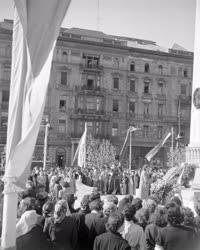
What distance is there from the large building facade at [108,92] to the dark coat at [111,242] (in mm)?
43274

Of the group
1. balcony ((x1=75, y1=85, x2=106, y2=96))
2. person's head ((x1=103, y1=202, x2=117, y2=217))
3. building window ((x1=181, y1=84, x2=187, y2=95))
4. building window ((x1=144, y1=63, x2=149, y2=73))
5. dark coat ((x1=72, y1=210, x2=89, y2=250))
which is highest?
building window ((x1=144, y1=63, x2=149, y2=73))

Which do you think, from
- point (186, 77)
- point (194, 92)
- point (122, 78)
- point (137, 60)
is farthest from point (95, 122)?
point (194, 92)

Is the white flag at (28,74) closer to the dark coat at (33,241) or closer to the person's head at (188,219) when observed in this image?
the dark coat at (33,241)

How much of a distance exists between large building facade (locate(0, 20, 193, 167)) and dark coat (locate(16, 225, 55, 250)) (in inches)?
1684

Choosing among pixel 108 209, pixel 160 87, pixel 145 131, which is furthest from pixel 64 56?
pixel 108 209

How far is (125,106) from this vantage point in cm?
5344

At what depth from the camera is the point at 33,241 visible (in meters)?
4.41

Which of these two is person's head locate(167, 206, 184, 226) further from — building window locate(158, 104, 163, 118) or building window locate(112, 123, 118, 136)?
building window locate(158, 104, 163, 118)

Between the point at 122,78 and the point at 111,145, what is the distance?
33.5 feet

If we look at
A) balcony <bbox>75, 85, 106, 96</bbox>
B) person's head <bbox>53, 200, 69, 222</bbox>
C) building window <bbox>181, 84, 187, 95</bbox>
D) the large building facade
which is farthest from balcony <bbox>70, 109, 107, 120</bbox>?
person's head <bbox>53, 200, 69, 222</bbox>

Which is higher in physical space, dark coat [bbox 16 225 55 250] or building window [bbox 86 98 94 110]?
building window [bbox 86 98 94 110]

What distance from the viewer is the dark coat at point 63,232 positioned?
16.1 feet

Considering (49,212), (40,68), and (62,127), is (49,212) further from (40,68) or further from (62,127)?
(62,127)

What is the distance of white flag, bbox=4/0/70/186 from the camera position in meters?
4.68
